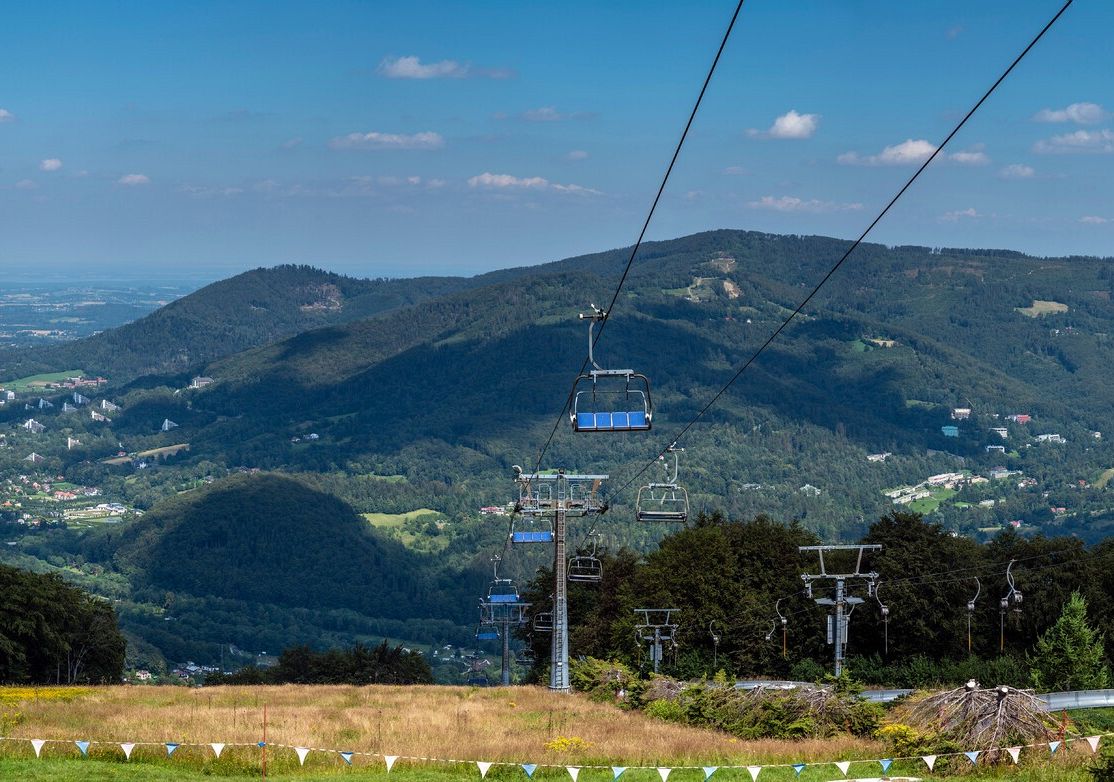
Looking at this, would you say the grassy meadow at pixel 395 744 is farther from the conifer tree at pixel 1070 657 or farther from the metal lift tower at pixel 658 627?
the metal lift tower at pixel 658 627

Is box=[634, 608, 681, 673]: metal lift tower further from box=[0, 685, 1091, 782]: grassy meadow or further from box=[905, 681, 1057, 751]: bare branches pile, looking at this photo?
box=[905, 681, 1057, 751]: bare branches pile

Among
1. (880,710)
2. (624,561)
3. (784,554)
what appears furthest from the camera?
(624,561)

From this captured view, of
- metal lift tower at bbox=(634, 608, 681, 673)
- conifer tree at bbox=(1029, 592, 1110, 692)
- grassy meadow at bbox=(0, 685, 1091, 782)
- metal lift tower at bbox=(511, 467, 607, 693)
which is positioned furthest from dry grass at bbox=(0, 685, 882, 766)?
conifer tree at bbox=(1029, 592, 1110, 692)

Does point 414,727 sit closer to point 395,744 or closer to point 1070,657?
point 395,744

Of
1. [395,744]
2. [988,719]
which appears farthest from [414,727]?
[988,719]

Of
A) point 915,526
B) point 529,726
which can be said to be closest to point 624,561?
point 915,526

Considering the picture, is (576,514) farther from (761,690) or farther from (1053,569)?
(1053,569)
